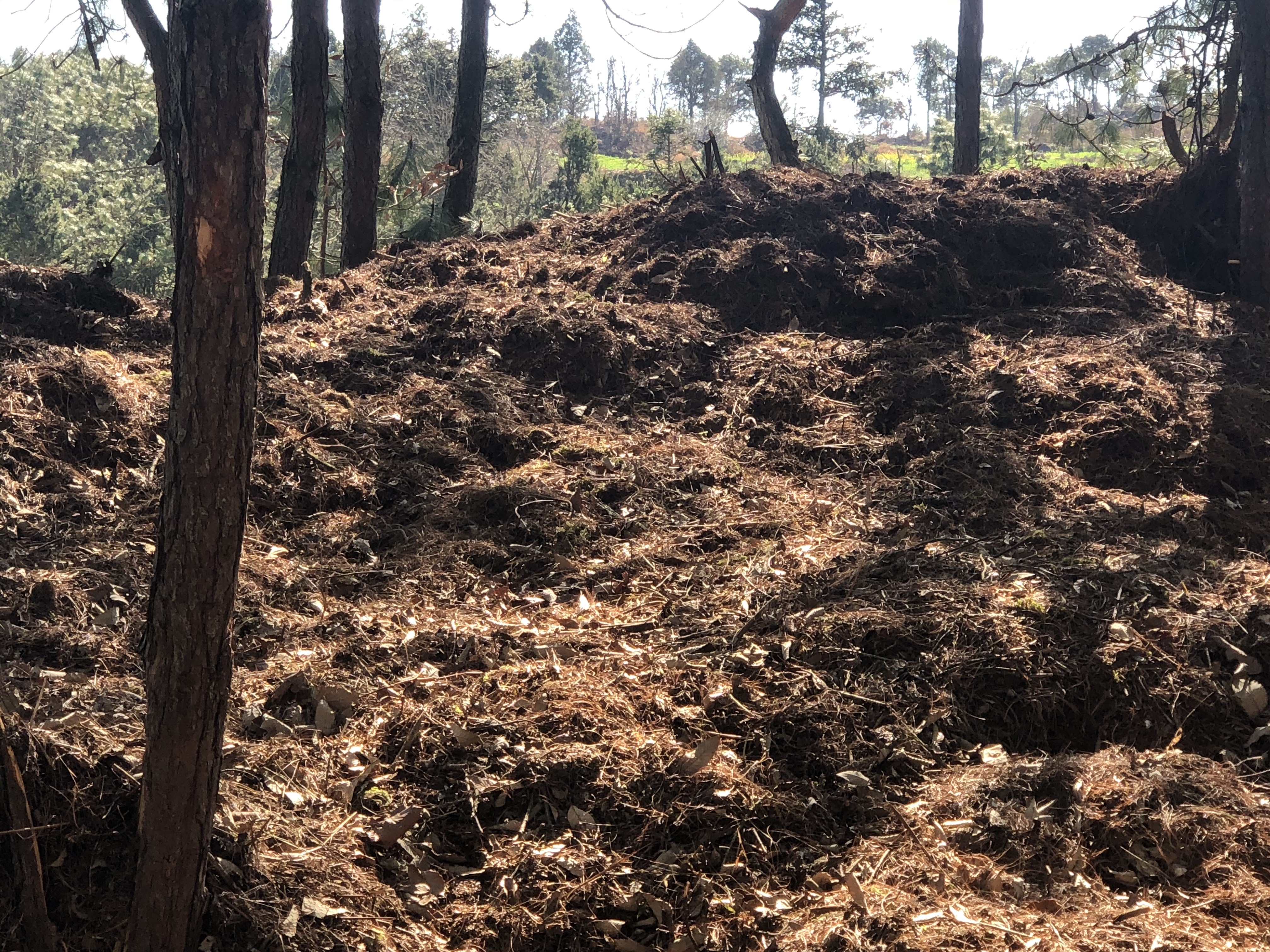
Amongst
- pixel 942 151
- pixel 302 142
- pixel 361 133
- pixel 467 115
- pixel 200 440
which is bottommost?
pixel 200 440

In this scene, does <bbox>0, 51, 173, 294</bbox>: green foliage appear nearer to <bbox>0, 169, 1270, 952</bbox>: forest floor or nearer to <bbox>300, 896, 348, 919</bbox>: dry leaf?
<bbox>0, 169, 1270, 952</bbox>: forest floor

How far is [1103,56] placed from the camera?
7.41 m

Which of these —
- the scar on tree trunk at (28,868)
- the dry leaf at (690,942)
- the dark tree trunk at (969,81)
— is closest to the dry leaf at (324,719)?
the scar on tree trunk at (28,868)

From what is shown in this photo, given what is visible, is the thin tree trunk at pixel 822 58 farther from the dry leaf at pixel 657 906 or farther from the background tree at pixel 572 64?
the dry leaf at pixel 657 906

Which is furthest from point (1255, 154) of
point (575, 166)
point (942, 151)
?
point (942, 151)

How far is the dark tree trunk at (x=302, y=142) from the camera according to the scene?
7.40 metres

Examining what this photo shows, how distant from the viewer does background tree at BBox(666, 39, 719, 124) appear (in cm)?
5531

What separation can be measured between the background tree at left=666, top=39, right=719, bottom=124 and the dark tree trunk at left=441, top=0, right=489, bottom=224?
157 feet

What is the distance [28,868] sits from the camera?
189cm

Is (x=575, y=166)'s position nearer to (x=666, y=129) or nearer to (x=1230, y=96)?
(x=666, y=129)

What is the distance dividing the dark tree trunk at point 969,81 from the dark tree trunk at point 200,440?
11.2m

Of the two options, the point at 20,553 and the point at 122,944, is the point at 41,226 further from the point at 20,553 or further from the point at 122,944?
the point at 122,944

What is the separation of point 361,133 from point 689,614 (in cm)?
633

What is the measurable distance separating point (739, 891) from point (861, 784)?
538mm
